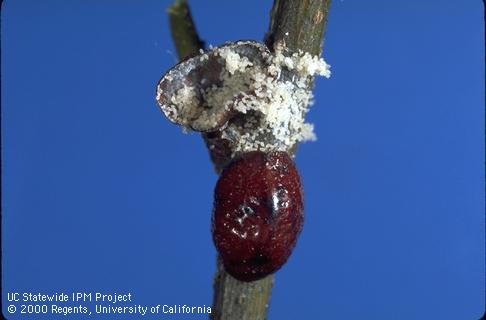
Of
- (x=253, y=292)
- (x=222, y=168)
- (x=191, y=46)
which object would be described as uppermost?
(x=191, y=46)

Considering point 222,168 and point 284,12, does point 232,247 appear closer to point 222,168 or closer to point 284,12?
point 222,168

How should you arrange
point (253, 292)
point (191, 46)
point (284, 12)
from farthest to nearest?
point (191, 46)
point (253, 292)
point (284, 12)

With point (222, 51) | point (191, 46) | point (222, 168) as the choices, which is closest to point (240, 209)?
point (222, 168)

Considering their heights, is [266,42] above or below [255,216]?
above

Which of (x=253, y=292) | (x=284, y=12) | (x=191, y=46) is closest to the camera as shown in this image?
(x=284, y=12)

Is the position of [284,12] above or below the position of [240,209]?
above
